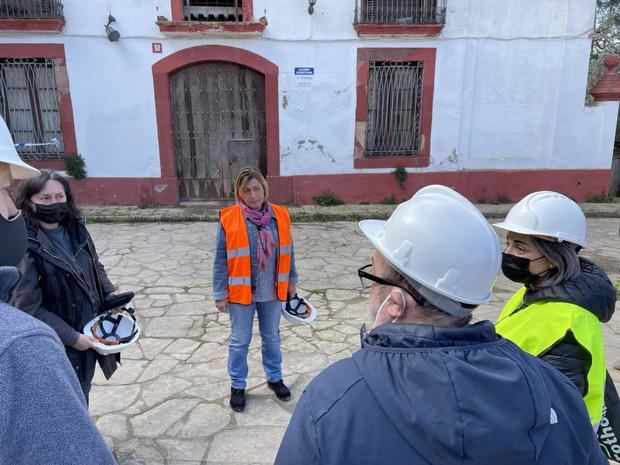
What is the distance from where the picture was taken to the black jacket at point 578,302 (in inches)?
61.6

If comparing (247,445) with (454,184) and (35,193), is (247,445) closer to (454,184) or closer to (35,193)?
(35,193)

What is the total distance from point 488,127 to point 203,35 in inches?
230

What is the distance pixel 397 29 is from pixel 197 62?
380 centimetres

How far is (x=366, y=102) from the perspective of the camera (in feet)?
30.6

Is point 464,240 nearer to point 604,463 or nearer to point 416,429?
point 416,429

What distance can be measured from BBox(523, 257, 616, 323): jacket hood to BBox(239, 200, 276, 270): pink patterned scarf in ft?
5.53

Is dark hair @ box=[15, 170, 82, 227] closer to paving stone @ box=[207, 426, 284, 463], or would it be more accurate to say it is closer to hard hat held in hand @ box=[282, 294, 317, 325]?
hard hat held in hand @ box=[282, 294, 317, 325]

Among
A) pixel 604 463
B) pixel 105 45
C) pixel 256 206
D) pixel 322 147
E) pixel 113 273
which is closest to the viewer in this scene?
pixel 604 463

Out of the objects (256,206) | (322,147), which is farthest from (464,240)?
(322,147)

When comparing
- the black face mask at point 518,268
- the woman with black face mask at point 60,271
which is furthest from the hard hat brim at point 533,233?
the woman with black face mask at point 60,271

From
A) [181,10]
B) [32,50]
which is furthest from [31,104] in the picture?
[181,10]

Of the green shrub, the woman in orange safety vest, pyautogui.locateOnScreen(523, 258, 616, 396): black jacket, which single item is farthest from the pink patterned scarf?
the green shrub

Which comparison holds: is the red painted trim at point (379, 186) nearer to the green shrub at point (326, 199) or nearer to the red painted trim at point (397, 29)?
the green shrub at point (326, 199)

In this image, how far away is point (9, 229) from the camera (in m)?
1.16
